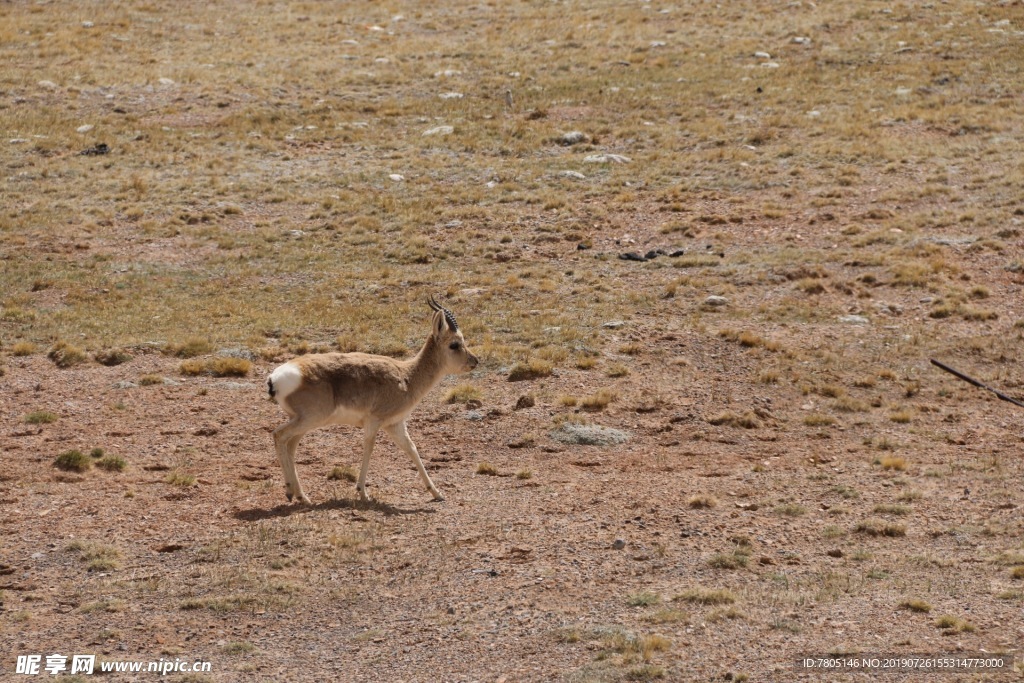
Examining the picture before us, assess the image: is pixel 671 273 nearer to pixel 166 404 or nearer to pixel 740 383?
pixel 740 383

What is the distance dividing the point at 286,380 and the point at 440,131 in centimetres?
2198

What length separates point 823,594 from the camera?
37.1ft

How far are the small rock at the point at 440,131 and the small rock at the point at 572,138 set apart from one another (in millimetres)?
2919

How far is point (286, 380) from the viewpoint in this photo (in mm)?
13250

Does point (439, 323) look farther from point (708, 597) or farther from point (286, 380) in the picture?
point (708, 597)

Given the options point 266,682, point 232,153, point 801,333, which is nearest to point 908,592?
point 266,682

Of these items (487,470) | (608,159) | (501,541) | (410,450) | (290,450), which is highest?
(290,450)

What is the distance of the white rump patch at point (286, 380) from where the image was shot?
13.2 meters

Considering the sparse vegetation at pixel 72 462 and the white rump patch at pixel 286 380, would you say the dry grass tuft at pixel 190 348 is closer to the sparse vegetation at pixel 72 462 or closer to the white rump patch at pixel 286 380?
the sparse vegetation at pixel 72 462

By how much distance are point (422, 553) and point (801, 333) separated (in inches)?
418

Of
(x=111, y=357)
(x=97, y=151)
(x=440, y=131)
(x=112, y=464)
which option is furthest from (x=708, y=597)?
(x=97, y=151)

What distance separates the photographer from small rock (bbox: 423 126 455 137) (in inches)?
1348

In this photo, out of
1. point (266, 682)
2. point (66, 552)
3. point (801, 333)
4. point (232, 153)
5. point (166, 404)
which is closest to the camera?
point (266, 682)

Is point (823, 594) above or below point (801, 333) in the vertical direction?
above
